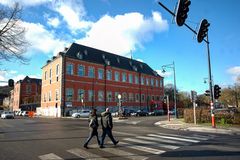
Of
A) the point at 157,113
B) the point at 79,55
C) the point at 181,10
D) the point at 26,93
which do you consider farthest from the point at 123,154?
the point at 26,93

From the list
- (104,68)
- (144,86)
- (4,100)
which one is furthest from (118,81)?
(4,100)

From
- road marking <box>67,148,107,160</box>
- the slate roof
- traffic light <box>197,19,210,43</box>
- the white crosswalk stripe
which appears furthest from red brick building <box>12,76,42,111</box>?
the white crosswalk stripe

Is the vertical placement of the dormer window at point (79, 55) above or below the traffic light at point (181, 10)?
above

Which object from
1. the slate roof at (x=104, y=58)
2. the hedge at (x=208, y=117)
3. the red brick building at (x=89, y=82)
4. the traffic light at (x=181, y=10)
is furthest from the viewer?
the slate roof at (x=104, y=58)

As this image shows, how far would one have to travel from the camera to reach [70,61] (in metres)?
57.9

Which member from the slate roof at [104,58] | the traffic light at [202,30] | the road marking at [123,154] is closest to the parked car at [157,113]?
the slate roof at [104,58]

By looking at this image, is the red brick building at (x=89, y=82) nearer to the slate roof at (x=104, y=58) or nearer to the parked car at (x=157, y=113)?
the slate roof at (x=104, y=58)

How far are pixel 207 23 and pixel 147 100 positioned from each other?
67.2m

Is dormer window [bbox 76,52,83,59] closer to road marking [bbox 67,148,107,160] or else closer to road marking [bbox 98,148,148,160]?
road marking [bbox 67,148,107,160]

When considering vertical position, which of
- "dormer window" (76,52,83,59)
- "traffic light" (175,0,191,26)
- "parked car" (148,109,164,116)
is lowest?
"parked car" (148,109,164,116)

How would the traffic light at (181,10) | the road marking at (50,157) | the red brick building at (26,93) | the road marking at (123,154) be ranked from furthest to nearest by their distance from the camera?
the red brick building at (26,93), the traffic light at (181,10), the road marking at (123,154), the road marking at (50,157)

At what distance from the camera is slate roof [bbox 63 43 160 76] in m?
60.4

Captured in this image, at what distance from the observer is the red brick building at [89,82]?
187ft

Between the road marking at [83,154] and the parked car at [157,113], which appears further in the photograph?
the parked car at [157,113]
